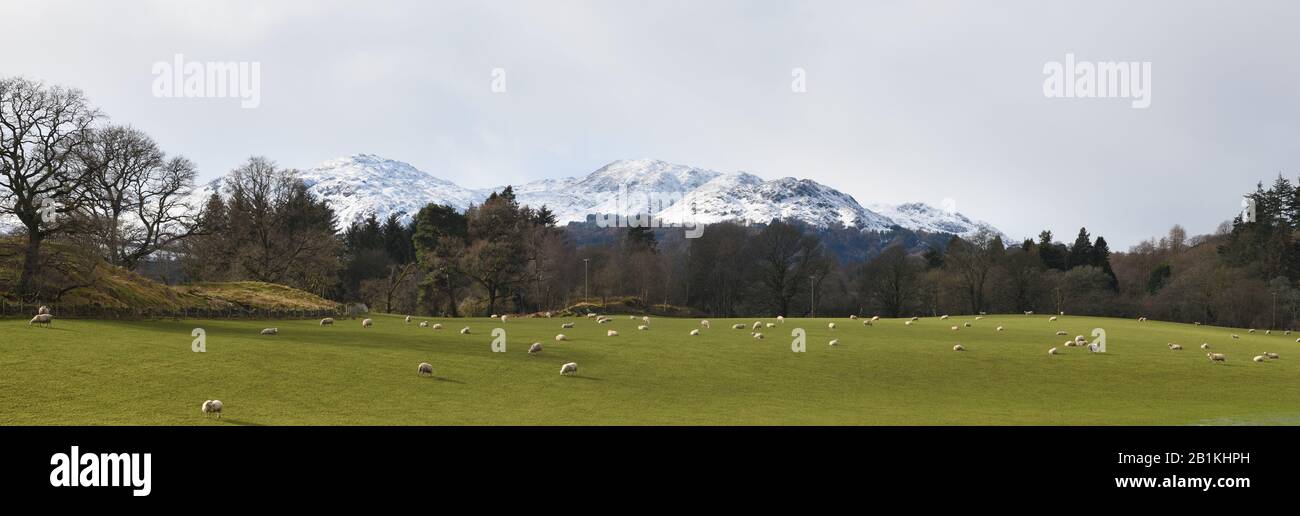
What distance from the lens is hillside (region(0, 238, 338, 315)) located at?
35.8m

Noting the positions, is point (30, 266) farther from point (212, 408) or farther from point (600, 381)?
point (600, 381)

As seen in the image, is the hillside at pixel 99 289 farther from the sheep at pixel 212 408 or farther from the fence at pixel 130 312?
the sheep at pixel 212 408

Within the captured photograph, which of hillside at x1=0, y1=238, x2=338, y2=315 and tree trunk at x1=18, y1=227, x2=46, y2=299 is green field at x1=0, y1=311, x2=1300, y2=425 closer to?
hillside at x1=0, y1=238, x2=338, y2=315

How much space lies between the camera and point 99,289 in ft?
123

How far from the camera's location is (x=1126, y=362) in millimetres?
33281

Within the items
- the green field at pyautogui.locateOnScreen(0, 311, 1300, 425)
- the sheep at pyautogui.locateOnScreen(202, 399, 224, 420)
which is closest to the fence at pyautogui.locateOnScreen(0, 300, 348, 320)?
the green field at pyautogui.locateOnScreen(0, 311, 1300, 425)

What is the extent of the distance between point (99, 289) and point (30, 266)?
2918 mm

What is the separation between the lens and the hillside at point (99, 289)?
117ft

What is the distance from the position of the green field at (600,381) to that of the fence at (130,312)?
2111mm

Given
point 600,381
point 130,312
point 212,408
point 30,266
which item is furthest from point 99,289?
point 600,381

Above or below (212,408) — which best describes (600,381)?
below

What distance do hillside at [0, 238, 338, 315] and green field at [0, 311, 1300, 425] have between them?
326 centimetres

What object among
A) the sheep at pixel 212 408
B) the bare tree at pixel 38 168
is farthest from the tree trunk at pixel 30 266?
the sheep at pixel 212 408
